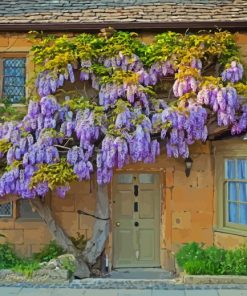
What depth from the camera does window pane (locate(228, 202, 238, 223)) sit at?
11.1 m

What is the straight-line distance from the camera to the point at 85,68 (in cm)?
1083

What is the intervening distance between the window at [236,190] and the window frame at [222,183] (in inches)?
2.5

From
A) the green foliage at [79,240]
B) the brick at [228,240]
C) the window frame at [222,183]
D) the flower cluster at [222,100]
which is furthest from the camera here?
the green foliage at [79,240]

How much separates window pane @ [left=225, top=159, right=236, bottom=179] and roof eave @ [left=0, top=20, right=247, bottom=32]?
9.48 ft

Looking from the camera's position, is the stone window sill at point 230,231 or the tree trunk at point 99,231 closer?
the tree trunk at point 99,231

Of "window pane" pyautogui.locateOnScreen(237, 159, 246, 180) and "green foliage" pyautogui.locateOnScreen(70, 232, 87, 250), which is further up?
"window pane" pyautogui.locateOnScreen(237, 159, 246, 180)

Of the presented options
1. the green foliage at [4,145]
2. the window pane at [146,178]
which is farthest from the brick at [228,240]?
the green foliage at [4,145]

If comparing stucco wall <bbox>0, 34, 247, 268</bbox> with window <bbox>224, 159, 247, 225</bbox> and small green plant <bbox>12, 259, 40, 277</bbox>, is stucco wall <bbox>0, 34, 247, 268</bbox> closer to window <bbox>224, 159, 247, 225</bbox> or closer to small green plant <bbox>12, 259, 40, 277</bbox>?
window <bbox>224, 159, 247, 225</bbox>

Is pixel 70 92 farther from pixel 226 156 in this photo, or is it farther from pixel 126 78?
pixel 226 156

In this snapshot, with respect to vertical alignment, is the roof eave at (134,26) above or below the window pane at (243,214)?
above

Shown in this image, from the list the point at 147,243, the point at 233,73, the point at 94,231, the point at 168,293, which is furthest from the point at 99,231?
A: the point at 233,73

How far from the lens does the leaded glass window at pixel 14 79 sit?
1162cm

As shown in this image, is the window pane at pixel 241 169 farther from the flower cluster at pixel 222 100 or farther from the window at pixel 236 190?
the flower cluster at pixel 222 100

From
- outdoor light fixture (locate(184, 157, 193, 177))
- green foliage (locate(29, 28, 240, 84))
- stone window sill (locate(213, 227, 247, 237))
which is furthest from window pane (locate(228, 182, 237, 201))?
green foliage (locate(29, 28, 240, 84))
